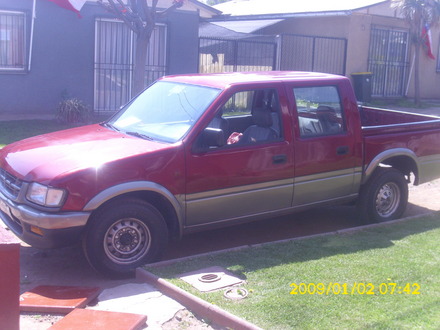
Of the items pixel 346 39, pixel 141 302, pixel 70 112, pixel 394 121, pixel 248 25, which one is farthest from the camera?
pixel 248 25

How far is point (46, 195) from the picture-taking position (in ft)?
16.2

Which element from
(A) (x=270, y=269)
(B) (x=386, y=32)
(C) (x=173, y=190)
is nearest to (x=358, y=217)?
(A) (x=270, y=269)

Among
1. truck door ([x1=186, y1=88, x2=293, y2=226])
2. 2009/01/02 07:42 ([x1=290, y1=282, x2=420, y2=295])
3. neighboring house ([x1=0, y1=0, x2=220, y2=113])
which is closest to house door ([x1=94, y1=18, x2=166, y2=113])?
neighboring house ([x1=0, y1=0, x2=220, y2=113])

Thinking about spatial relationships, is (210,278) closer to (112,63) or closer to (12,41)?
(12,41)

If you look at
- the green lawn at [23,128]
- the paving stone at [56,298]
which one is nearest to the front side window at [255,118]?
the paving stone at [56,298]

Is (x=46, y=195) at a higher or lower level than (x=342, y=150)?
lower

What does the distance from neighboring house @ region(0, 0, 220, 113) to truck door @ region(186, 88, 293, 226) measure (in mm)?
9047

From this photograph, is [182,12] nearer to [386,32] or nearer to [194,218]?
[386,32]

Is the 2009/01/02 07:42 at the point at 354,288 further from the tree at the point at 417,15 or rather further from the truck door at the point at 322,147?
the tree at the point at 417,15

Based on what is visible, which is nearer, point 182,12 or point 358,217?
point 358,217

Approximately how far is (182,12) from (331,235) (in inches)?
430

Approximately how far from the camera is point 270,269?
5246mm

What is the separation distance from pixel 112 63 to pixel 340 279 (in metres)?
11.6

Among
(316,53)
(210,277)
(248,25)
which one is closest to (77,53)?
(316,53)
